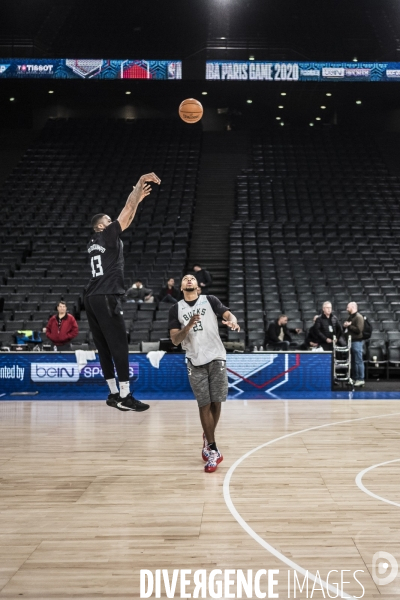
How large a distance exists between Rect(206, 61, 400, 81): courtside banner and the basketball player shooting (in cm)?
1682

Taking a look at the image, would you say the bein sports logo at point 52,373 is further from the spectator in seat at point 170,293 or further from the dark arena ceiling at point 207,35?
the dark arena ceiling at point 207,35

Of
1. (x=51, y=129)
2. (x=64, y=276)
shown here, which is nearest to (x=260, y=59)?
(x=51, y=129)

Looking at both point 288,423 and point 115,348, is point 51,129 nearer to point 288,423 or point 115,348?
point 288,423

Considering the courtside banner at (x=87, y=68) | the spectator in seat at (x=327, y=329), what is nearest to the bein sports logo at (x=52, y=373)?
the spectator in seat at (x=327, y=329)

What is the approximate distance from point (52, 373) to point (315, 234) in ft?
32.8

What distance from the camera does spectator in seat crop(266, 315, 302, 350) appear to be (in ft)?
44.4

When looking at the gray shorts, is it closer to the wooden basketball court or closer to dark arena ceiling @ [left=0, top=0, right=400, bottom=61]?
the wooden basketball court

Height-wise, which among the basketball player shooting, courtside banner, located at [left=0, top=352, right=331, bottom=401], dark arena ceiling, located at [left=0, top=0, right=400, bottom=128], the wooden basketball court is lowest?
the wooden basketball court

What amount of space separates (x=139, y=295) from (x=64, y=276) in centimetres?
265

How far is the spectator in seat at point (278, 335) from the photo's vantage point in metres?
13.5

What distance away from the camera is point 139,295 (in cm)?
1584

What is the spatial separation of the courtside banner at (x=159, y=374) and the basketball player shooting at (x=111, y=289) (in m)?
6.76

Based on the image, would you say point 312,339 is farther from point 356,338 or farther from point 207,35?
point 207,35

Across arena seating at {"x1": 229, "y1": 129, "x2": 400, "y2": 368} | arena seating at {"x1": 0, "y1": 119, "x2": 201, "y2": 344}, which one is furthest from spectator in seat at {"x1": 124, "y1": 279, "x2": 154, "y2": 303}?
arena seating at {"x1": 229, "y1": 129, "x2": 400, "y2": 368}
